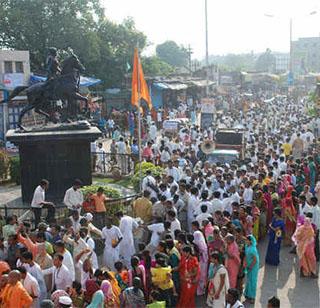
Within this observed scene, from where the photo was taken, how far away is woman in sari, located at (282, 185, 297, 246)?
42.5 feet

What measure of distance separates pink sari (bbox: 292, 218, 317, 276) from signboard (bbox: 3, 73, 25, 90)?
2031cm

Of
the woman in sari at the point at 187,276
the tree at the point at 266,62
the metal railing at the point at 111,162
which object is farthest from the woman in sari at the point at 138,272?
the tree at the point at 266,62

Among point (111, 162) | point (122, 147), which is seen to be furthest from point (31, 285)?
point (122, 147)

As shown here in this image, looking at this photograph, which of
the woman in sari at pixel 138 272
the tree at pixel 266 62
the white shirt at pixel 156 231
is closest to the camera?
the woman in sari at pixel 138 272

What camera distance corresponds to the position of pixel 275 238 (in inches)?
445

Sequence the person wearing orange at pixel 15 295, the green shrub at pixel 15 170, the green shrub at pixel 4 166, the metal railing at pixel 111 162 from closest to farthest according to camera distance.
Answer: the person wearing orange at pixel 15 295
the green shrub at pixel 15 170
the green shrub at pixel 4 166
the metal railing at pixel 111 162

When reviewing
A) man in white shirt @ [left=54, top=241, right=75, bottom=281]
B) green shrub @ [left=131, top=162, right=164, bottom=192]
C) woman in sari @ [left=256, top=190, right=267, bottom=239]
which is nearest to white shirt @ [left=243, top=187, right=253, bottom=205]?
woman in sari @ [left=256, top=190, right=267, bottom=239]

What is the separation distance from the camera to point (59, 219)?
41.3ft

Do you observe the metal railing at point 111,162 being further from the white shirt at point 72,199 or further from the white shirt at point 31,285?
the white shirt at point 31,285

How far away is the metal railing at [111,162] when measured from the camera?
19.4m

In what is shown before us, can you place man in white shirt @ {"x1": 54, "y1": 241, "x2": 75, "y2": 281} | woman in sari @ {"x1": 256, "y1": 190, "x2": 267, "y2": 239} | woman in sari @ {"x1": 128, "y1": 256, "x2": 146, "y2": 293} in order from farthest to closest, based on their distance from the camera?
woman in sari @ {"x1": 256, "y1": 190, "x2": 267, "y2": 239}, man in white shirt @ {"x1": 54, "y1": 241, "x2": 75, "y2": 281}, woman in sari @ {"x1": 128, "y1": 256, "x2": 146, "y2": 293}

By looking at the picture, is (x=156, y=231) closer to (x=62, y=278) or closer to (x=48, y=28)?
(x=62, y=278)

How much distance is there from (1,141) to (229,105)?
23.1 m

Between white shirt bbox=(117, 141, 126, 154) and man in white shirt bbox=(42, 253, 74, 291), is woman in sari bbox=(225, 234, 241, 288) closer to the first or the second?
man in white shirt bbox=(42, 253, 74, 291)
